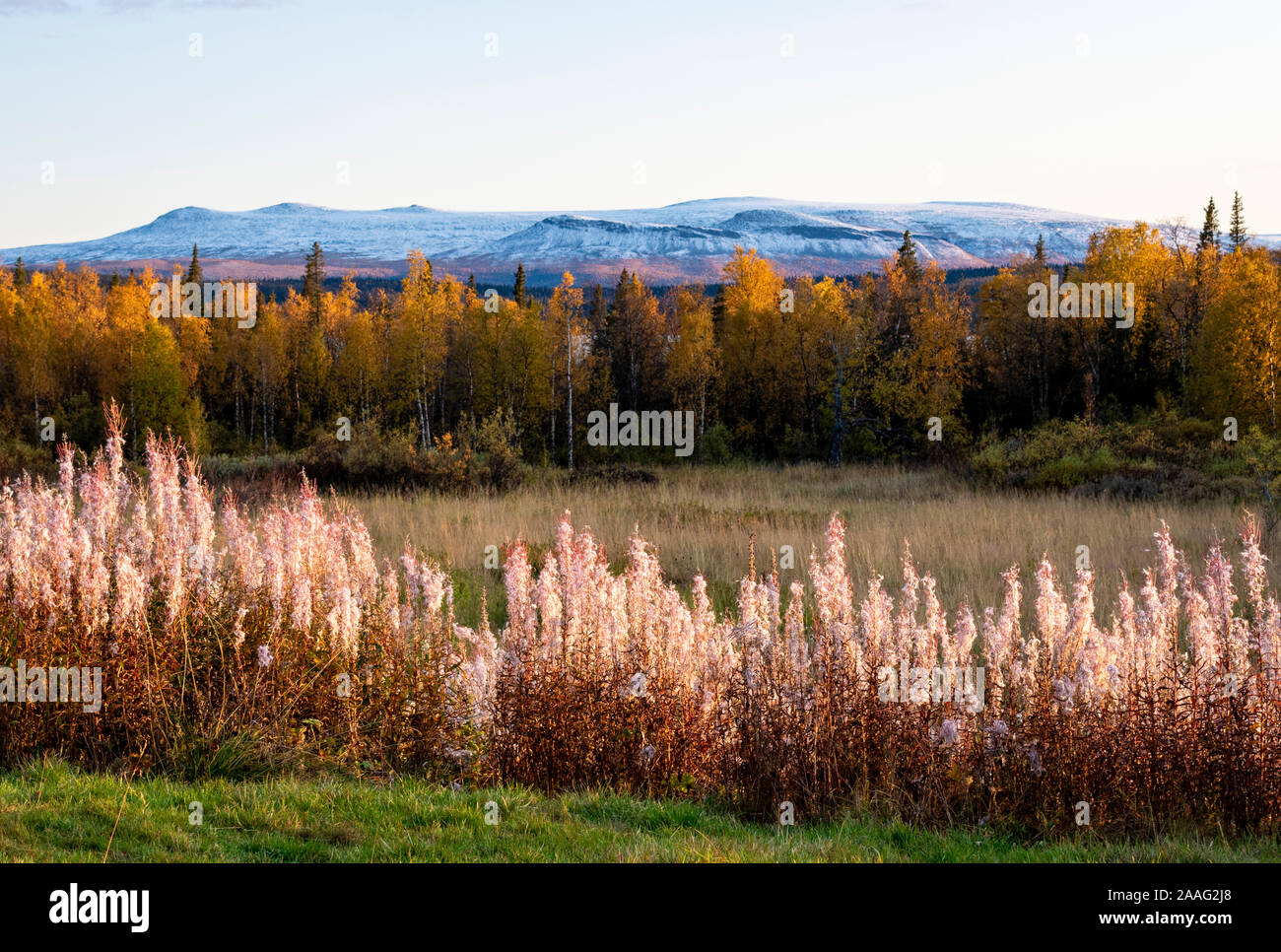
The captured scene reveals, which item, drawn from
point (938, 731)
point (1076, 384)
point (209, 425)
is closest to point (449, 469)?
point (938, 731)

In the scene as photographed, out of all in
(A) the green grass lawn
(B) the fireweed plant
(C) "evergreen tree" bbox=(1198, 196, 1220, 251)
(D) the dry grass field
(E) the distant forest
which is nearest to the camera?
(A) the green grass lawn

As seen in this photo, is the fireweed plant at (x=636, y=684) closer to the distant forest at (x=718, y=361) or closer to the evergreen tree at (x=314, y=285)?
the distant forest at (x=718, y=361)

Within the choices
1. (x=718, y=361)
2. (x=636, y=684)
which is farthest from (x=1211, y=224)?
(x=636, y=684)

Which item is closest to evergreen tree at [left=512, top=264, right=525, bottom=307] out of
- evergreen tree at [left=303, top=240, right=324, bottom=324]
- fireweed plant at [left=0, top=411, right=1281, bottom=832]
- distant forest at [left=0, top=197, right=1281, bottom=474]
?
distant forest at [left=0, top=197, right=1281, bottom=474]

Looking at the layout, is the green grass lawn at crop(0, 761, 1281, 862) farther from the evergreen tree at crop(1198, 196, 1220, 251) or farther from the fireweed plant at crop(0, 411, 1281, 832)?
the evergreen tree at crop(1198, 196, 1220, 251)

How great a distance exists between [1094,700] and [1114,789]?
54 cm

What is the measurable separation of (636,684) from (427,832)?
1755mm

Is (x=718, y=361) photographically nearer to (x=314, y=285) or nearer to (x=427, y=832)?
(x=314, y=285)

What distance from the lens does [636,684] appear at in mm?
6344

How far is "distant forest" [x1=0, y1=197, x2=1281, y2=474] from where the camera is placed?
1401 inches

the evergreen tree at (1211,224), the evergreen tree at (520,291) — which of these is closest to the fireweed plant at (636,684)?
the evergreen tree at (520,291)

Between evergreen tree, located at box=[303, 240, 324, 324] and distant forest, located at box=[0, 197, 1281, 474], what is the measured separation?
1.24 meters

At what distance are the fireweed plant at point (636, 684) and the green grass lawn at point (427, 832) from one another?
1.39ft

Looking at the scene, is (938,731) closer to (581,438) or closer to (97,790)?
(97,790)
